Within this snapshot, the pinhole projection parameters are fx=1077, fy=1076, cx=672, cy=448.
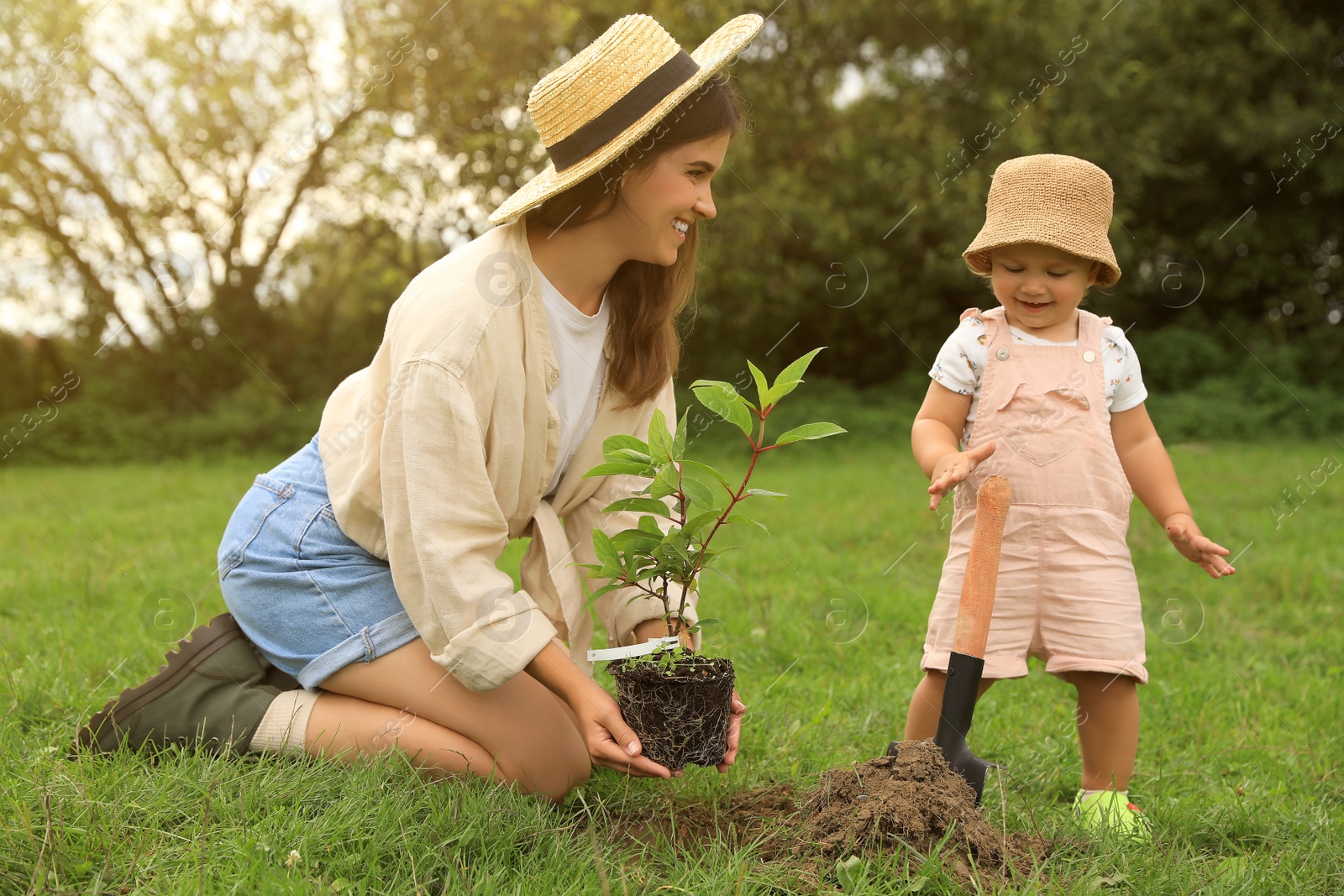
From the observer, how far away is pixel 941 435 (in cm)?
267

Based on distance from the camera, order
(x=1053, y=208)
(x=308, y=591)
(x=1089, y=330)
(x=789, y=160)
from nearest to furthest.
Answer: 1. (x=1053, y=208)
2. (x=308, y=591)
3. (x=1089, y=330)
4. (x=789, y=160)

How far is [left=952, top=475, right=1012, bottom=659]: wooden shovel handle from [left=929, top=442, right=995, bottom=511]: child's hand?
92 millimetres

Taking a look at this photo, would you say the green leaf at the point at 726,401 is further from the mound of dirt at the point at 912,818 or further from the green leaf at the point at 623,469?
the mound of dirt at the point at 912,818

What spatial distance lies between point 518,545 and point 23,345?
10.4 metres

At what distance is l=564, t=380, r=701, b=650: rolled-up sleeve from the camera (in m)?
2.80

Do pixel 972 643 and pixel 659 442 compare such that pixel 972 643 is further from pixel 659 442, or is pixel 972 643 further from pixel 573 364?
pixel 573 364

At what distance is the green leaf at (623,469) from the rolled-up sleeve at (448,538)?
0.28 meters

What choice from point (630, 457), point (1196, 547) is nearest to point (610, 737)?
point (630, 457)

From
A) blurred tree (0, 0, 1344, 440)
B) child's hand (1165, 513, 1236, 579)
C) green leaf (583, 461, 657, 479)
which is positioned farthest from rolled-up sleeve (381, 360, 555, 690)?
blurred tree (0, 0, 1344, 440)

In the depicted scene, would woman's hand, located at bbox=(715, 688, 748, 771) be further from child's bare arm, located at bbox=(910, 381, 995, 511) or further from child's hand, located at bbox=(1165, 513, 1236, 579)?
child's hand, located at bbox=(1165, 513, 1236, 579)

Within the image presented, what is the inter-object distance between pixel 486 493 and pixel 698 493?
0.49 metres

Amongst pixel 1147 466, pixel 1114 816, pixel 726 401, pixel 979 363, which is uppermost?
pixel 979 363

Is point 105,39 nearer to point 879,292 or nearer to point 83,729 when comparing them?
point 879,292

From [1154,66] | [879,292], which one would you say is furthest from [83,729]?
[1154,66]
